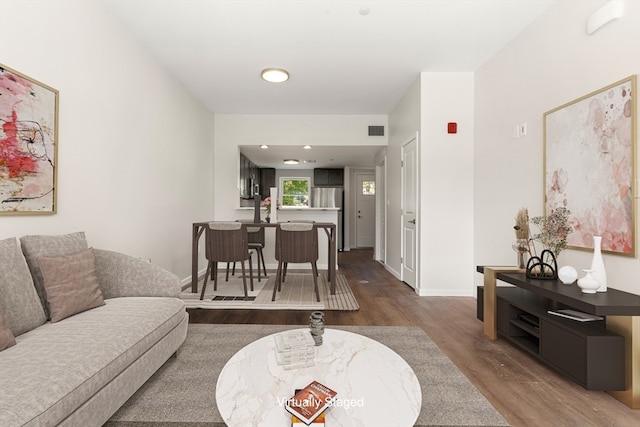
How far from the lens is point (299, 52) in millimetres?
3127

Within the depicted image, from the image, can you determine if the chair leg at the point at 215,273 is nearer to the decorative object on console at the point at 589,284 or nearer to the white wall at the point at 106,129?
the white wall at the point at 106,129

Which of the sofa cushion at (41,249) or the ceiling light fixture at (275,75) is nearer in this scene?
the sofa cushion at (41,249)

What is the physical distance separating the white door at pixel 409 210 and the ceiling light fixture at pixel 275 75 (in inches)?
71.4

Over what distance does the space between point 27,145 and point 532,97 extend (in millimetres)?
3839

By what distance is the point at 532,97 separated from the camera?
263 cm

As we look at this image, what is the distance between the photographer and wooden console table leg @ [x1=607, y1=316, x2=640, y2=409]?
1531 mm

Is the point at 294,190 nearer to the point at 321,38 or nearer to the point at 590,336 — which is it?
the point at 321,38

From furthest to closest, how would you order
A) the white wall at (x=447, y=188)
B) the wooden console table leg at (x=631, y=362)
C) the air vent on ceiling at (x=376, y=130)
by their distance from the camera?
the air vent on ceiling at (x=376, y=130)
the white wall at (x=447, y=188)
the wooden console table leg at (x=631, y=362)

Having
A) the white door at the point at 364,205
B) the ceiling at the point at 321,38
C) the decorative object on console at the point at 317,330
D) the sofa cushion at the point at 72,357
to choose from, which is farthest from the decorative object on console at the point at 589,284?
the white door at the point at 364,205

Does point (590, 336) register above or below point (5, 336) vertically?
below

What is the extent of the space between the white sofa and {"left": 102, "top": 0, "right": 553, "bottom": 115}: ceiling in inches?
80.3

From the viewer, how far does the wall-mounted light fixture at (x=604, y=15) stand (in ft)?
6.01

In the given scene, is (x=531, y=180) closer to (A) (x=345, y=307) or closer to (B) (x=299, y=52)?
(A) (x=345, y=307)

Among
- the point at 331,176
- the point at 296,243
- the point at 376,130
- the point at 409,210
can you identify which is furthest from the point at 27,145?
the point at 331,176
